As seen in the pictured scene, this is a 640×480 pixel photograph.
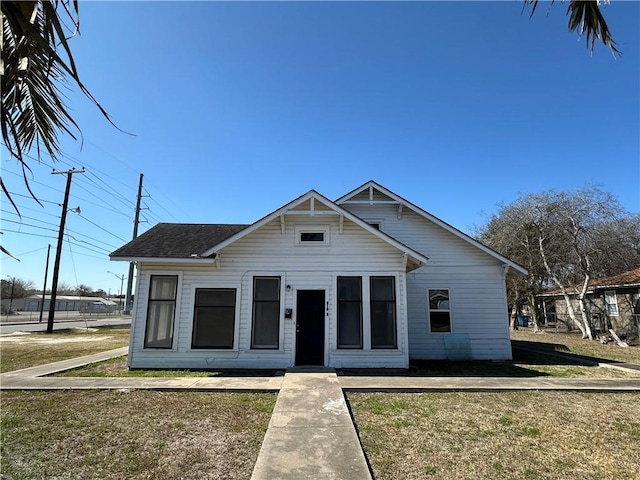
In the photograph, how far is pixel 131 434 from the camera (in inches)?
201

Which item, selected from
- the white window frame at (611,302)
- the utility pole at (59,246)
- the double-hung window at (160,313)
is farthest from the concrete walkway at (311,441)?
the utility pole at (59,246)

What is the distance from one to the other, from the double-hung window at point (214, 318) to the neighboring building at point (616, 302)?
1937cm

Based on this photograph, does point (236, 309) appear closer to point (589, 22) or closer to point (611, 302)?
point (589, 22)

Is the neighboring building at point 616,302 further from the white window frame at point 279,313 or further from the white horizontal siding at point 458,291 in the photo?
the white window frame at point 279,313

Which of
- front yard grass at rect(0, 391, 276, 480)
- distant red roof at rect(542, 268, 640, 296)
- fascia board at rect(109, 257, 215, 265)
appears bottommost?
front yard grass at rect(0, 391, 276, 480)

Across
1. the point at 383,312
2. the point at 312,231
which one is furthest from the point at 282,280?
the point at 383,312

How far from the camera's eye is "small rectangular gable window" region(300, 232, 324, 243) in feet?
34.9

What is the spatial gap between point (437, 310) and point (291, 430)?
8577mm

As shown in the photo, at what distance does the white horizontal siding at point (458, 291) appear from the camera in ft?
40.1

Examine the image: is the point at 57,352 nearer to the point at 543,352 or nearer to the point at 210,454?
the point at 210,454

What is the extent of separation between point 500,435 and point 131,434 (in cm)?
516

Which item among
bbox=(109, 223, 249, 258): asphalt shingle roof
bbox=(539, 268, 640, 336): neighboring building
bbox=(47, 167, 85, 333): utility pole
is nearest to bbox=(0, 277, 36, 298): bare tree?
bbox=(47, 167, 85, 333): utility pole

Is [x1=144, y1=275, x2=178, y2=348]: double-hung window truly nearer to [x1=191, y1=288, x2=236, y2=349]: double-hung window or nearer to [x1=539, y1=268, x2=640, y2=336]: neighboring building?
[x1=191, y1=288, x2=236, y2=349]: double-hung window

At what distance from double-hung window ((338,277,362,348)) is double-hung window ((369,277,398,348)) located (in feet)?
1.20
